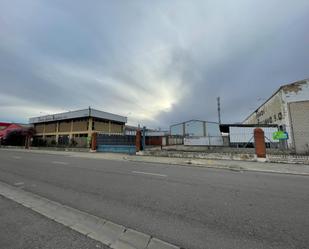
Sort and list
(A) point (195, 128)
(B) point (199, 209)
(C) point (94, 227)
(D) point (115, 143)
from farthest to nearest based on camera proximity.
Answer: (A) point (195, 128) → (D) point (115, 143) → (B) point (199, 209) → (C) point (94, 227)

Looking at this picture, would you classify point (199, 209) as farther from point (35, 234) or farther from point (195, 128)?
point (195, 128)

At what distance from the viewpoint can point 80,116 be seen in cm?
4553

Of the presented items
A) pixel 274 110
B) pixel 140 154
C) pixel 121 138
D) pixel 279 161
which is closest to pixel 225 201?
pixel 279 161

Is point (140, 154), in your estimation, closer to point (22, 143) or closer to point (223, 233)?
point (223, 233)

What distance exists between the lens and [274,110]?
26391 mm

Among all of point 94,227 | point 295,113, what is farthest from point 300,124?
point 94,227

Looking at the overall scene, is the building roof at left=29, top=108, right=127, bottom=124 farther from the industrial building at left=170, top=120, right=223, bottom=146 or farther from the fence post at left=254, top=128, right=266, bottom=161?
the fence post at left=254, top=128, right=266, bottom=161

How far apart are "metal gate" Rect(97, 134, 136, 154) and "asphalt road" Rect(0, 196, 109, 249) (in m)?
17.1

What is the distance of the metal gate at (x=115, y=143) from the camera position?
21755 millimetres

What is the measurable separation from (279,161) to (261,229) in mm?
12257

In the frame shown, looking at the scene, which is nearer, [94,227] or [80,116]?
[94,227]

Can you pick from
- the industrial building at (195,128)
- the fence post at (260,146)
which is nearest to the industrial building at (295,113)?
the fence post at (260,146)

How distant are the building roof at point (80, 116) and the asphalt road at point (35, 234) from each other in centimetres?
4256

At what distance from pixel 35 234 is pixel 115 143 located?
66.2 ft
